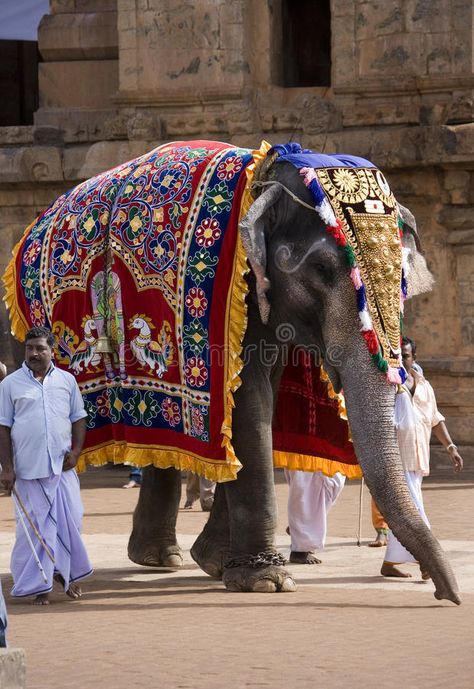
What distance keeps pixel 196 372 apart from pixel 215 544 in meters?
1.09

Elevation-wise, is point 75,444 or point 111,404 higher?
point 111,404

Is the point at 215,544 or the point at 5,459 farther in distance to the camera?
the point at 215,544

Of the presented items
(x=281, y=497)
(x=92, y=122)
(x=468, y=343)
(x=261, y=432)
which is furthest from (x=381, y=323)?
(x=92, y=122)

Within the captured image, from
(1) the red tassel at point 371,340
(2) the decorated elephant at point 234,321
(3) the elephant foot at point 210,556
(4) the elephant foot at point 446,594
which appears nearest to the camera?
(4) the elephant foot at point 446,594

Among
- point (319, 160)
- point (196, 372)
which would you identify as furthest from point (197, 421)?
point (319, 160)

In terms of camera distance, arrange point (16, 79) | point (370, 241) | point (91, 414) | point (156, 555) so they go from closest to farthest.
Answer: point (370, 241), point (91, 414), point (156, 555), point (16, 79)

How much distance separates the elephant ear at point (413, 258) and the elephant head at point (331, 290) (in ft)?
0.62

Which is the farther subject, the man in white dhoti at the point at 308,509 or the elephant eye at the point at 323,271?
the man in white dhoti at the point at 308,509

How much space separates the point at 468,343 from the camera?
1560 centimetres

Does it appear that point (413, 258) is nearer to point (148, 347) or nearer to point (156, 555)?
point (148, 347)

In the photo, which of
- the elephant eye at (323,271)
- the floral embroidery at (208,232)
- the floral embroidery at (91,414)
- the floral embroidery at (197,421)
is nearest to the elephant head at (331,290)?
the elephant eye at (323,271)

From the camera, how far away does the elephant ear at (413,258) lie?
9555mm

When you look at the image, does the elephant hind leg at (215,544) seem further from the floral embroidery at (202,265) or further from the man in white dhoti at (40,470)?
the floral embroidery at (202,265)

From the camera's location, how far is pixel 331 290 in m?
8.85
